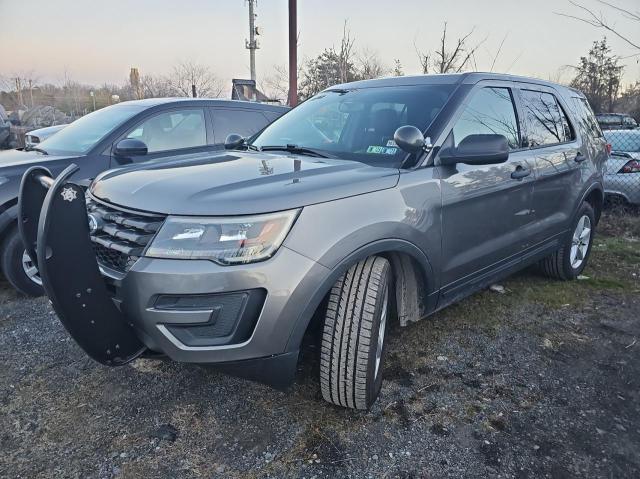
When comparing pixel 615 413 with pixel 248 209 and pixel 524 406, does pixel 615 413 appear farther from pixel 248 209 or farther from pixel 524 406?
pixel 248 209

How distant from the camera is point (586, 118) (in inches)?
170

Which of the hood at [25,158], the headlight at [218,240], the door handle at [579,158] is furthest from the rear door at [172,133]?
the door handle at [579,158]

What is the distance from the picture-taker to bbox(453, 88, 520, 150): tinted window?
9.27 feet

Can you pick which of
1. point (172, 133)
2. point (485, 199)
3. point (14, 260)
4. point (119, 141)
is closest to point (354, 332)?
point (485, 199)

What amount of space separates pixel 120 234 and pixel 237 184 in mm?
535

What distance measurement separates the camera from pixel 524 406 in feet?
8.14

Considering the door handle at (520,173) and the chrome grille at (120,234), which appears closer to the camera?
the chrome grille at (120,234)

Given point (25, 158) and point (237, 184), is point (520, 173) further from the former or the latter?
point (25, 158)

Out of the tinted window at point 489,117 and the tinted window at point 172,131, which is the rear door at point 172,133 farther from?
the tinted window at point 489,117

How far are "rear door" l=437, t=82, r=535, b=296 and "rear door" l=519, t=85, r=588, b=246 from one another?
17 cm

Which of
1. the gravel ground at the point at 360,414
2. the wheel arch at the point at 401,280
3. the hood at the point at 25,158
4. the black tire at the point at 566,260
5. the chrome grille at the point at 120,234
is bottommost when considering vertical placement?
the gravel ground at the point at 360,414

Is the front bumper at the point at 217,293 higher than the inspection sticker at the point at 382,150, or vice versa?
the inspection sticker at the point at 382,150

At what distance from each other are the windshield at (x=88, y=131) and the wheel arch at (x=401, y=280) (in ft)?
10.4

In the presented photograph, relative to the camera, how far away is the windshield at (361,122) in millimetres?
2715
